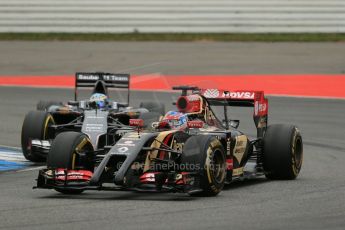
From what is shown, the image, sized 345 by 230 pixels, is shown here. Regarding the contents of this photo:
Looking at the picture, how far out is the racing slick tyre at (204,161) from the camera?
1259 cm

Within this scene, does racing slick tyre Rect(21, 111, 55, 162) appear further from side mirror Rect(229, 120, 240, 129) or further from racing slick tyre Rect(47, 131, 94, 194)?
racing slick tyre Rect(47, 131, 94, 194)

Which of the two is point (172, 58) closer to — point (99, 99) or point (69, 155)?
point (99, 99)

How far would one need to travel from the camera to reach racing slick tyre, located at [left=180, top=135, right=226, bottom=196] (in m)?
12.6

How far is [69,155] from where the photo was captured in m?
12.9

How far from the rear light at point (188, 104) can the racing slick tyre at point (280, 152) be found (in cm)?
114

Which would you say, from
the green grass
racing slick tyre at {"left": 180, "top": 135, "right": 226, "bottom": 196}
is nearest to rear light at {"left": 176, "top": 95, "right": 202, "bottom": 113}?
racing slick tyre at {"left": 180, "top": 135, "right": 226, "bottom": 196}

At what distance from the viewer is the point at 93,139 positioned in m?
17.2

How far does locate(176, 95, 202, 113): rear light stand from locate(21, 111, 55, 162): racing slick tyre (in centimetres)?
394

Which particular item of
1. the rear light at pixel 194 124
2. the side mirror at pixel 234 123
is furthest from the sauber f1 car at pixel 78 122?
the rear light at pixel 194 124

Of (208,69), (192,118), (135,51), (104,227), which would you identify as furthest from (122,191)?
(135,51)

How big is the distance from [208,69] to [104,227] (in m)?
23.1

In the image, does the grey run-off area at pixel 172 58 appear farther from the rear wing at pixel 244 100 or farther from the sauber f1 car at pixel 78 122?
the rear wing at pixel 244 100
